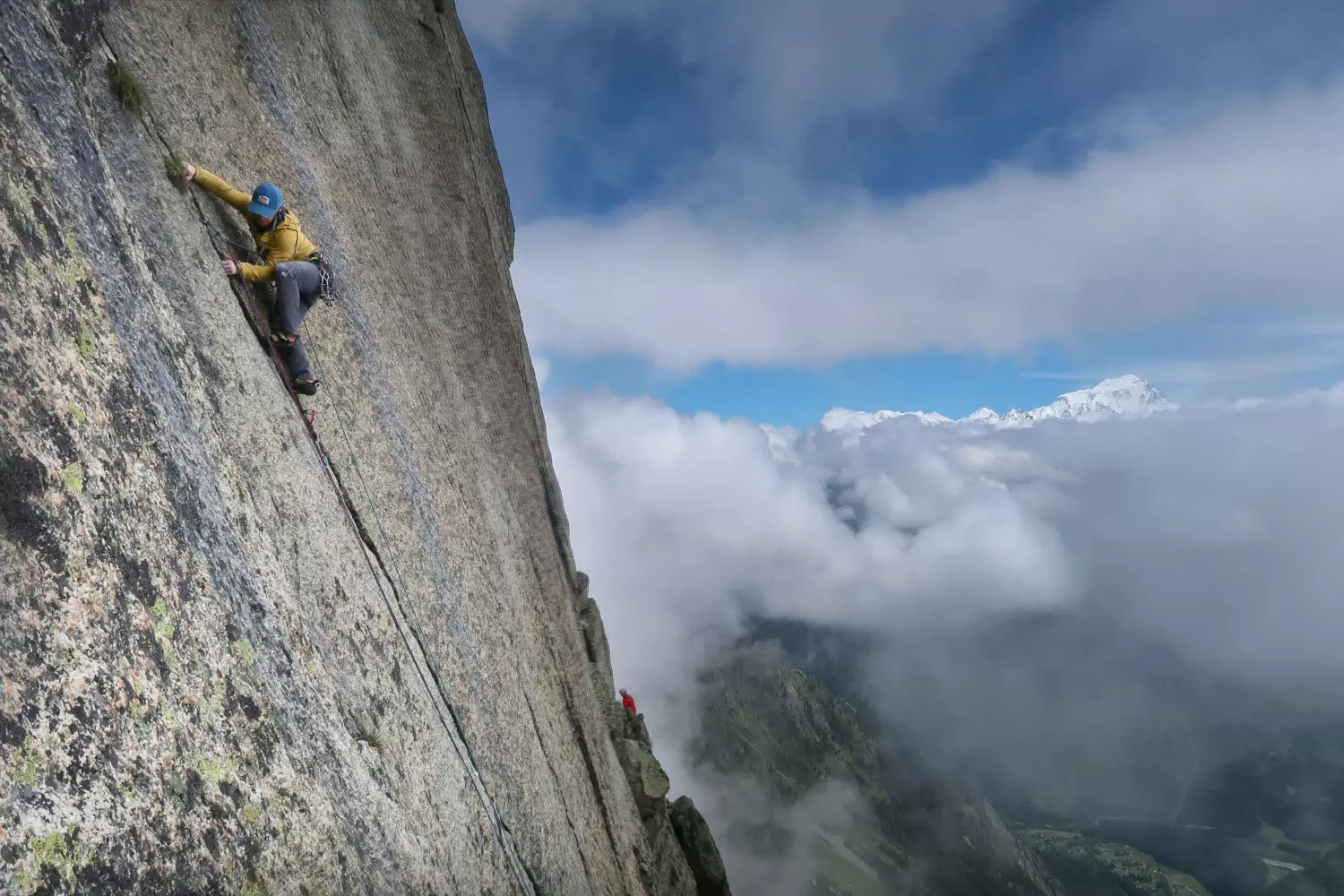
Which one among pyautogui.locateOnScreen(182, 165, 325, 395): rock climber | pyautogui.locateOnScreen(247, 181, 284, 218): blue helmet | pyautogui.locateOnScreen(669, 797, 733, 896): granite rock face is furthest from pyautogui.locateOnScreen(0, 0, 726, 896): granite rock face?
pyautogui.locateOnScreen(669, 797, 733, 896): granite rock face

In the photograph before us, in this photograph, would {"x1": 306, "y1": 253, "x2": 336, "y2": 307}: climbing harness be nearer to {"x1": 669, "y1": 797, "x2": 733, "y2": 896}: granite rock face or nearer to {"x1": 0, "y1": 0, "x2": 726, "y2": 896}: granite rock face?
{"x1": 0, "y1": 0, "x2": 726, "y2": 896}: granite rock face

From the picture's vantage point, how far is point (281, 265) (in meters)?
10.3

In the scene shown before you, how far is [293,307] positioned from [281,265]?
2.18 feet

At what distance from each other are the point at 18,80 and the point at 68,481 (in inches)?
177

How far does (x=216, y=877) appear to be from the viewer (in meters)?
5.78

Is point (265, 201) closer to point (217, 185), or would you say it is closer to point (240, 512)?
point (217, 185)

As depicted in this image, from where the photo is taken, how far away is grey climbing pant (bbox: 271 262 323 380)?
10.4 meters

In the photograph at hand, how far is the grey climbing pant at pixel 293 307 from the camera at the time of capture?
1041 centimetres

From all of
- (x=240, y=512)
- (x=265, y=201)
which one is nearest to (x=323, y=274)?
(x=265, y=201)

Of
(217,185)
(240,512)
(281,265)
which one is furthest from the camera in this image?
(281,265)

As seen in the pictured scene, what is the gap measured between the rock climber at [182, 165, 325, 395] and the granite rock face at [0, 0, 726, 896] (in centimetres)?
48

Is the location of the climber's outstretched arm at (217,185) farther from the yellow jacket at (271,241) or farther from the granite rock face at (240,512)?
the granite rock face at (240,512)

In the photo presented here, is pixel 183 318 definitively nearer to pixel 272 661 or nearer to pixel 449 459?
pixel 272 661

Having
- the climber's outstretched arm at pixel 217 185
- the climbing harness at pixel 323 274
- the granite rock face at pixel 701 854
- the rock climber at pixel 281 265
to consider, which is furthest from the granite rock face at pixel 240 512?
the granite rock face at pixel 701 854
